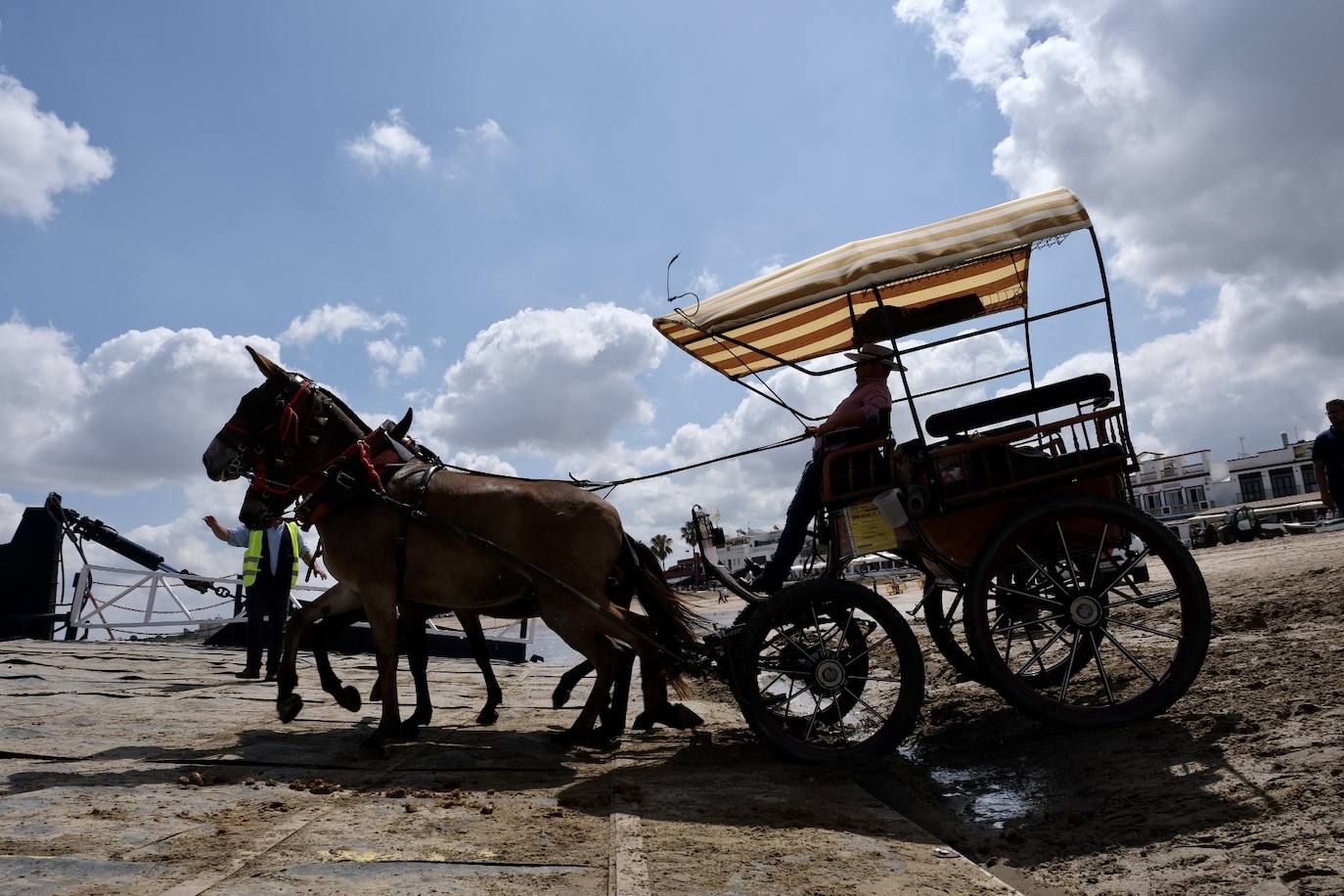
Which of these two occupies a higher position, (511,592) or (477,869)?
(511,592)

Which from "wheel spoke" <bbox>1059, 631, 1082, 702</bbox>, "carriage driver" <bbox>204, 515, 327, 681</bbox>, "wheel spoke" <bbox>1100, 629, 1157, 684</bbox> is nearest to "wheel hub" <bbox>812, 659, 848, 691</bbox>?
"wheel spoke" <bbox>1059, 631, 1082, 702</bbox>

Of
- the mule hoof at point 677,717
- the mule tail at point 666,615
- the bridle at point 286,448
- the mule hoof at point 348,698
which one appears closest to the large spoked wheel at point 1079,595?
the mule tail at point 666,615

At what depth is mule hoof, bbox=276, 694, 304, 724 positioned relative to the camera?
548 centimetres

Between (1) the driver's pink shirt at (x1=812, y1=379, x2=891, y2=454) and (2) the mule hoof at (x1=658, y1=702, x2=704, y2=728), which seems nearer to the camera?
(1) the driver's pink shirt at (x1=812, y1=379, x2=891, y2=454)

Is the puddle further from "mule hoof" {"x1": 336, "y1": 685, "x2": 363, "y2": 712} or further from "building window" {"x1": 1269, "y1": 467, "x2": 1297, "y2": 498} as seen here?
"building window" {"x1": 1269, "y1": 467, "x2": 1297, "y2": 498}

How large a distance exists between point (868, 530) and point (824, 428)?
644 millimetres

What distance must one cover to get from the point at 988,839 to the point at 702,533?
2660mm

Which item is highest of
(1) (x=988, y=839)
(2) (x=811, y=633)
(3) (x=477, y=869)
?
(2) (x=811, y=633)

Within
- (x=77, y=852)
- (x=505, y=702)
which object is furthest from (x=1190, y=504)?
(x=77, y=852)

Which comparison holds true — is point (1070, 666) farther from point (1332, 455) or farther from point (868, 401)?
point (1332, 455)

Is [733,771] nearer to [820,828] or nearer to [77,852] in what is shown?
[820,828]

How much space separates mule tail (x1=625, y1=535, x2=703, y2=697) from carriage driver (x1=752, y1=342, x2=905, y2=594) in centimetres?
56

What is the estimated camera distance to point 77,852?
9.04ft

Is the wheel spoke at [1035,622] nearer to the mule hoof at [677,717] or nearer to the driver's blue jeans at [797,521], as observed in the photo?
the driver's blue jeans at [797,521]
